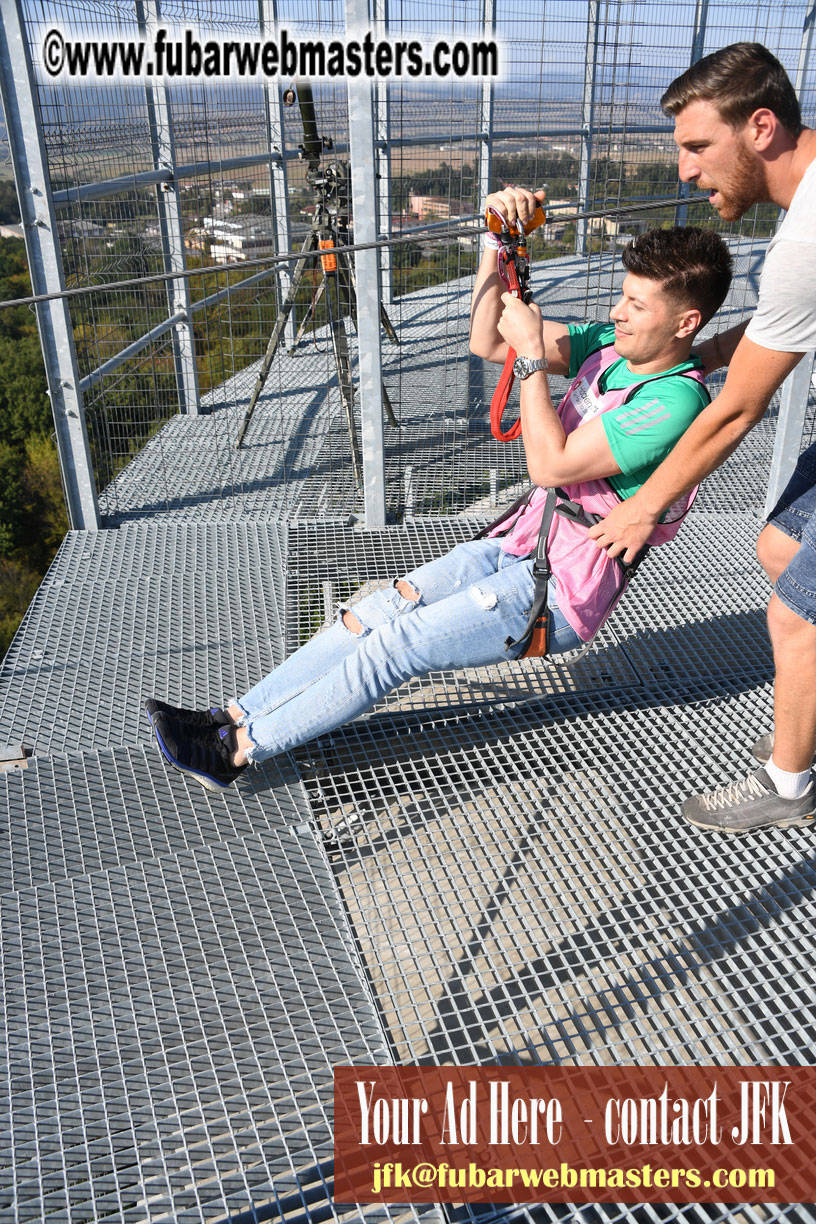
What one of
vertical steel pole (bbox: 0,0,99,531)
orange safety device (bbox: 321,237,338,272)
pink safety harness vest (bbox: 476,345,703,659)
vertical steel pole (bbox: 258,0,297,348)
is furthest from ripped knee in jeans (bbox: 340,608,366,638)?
vertical steel pole (bbox: 258,0,297,348)

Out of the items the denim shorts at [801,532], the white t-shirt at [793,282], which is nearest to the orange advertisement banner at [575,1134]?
the denim shorts at [801,532]

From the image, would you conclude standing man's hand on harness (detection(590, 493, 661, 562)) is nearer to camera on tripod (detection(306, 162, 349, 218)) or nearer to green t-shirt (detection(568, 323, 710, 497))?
green t-shirt (detection(568, 323, 710, 497))

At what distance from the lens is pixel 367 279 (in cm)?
303

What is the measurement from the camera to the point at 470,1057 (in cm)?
156

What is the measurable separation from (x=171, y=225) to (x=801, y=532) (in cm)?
365

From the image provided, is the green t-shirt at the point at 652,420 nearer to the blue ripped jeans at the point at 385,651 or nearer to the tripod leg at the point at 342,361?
the blue ripped jeans at the point at 385,651

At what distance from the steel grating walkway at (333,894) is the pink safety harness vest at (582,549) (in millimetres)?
414

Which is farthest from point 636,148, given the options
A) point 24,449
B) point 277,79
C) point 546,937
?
point 24,449

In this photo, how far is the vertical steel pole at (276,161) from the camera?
16.9 ft

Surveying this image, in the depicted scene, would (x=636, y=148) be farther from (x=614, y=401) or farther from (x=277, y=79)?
(x=614, y=401)

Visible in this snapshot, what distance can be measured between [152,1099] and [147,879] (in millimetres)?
497

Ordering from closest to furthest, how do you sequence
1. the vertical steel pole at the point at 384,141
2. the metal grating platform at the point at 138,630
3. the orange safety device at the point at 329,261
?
1. the metal grating platform at the point at 138,630
2. the orange safety device at the point at 329,261
3. the vertical steel pole at the point at 384,141

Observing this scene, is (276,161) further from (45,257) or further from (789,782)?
(789,782)

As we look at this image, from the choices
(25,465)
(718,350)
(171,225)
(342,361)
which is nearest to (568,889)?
(718,350)
